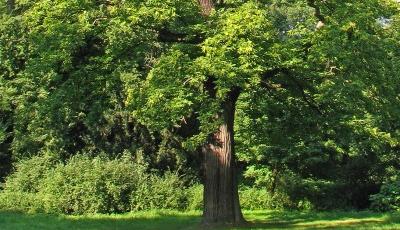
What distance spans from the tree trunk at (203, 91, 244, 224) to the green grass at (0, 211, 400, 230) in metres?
0.63

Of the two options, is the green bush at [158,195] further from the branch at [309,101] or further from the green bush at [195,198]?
the branch at [309,101]

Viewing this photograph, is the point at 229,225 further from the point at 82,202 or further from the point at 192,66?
the point at 82,202

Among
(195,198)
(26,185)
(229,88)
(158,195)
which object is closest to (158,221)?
(158,195)

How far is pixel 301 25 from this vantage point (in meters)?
17.2

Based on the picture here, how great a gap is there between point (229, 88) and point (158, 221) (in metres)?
8.18

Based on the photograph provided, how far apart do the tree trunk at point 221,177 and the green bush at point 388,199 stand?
9.13 metres

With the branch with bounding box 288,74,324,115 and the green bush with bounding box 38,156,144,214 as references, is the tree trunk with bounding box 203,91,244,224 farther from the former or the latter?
the green bush with bounding box 38,156,144,214

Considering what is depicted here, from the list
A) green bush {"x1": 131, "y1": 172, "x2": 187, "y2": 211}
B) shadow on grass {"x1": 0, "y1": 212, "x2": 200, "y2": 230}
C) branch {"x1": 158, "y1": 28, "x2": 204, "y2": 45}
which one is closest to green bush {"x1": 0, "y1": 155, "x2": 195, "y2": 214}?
green bush {"x1": 131, "y1": 172, "x2": 187, "y2": 211}

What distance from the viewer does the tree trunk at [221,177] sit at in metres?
17.8

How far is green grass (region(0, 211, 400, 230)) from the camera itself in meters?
18.6

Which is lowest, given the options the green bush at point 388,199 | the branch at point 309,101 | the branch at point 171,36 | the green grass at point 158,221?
the green grass at point 158,221

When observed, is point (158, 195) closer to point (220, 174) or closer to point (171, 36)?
point (220, 174)

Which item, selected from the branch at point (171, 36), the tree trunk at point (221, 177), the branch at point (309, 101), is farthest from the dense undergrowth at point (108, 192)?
the branch at point (171, 36)

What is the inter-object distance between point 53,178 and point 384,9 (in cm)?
1639
